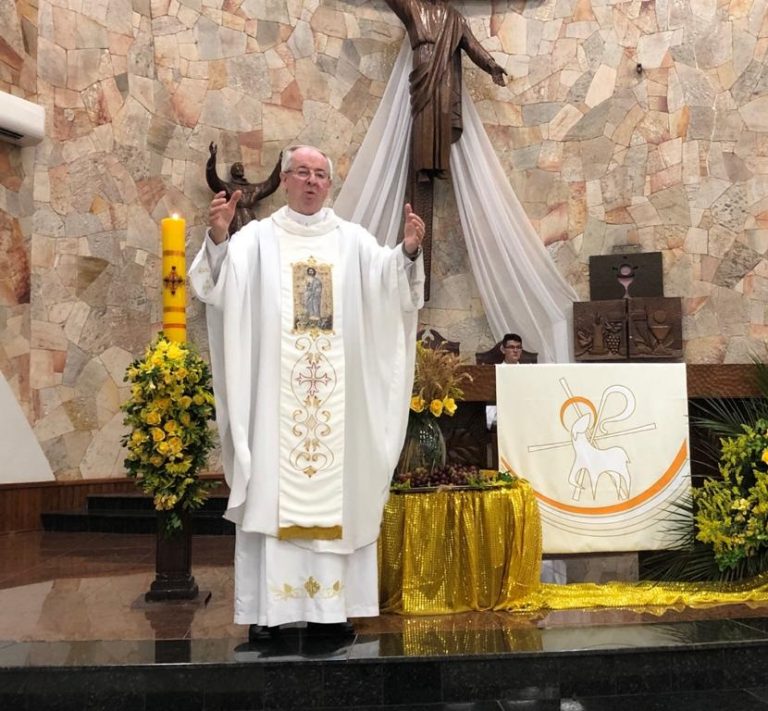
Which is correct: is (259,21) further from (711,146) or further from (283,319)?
(283,319)

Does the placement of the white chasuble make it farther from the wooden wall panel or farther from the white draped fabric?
the white draped fabric

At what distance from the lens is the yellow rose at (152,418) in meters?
3.73

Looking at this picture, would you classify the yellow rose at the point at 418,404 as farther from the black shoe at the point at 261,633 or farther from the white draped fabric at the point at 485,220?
the white draped fabric at the point at 485,220

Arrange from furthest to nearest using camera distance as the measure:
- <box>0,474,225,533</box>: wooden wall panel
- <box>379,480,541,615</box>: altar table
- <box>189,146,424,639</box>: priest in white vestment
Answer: <box>0,474,225,533</box>: wooden wall panel
<box>379,480,541,615</box>: altar table
<box>189,146,424,639</box>: priest in white vestment

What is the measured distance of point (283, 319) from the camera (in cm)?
313

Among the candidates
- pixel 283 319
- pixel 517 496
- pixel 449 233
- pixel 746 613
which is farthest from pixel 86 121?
pixel 746 613

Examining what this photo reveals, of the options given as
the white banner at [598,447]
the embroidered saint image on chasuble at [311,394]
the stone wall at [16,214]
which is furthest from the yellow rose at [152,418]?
the stone wall at [16,214]

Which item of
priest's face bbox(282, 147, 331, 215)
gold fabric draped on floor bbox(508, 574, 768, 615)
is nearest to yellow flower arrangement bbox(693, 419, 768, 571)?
gold fabric draped on floor bbox(508, 574, 768, 615)

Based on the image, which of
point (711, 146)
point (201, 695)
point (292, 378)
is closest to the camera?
point (201, 695)

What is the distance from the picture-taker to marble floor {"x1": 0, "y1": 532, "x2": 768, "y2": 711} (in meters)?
2.78

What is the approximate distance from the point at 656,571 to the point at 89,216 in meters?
4.86

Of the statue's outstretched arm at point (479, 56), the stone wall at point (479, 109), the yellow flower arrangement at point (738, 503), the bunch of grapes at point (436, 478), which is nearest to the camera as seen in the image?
the bunch of grapes at point (436, 478)

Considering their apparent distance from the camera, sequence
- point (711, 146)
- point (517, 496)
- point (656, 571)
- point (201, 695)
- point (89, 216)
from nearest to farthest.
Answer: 1. point (201, 695)
2. point (517, 496)
3. point (656, 571)
4. point (89, 216)
5. point (711, 146)

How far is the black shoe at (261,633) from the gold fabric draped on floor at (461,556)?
0.58 m
